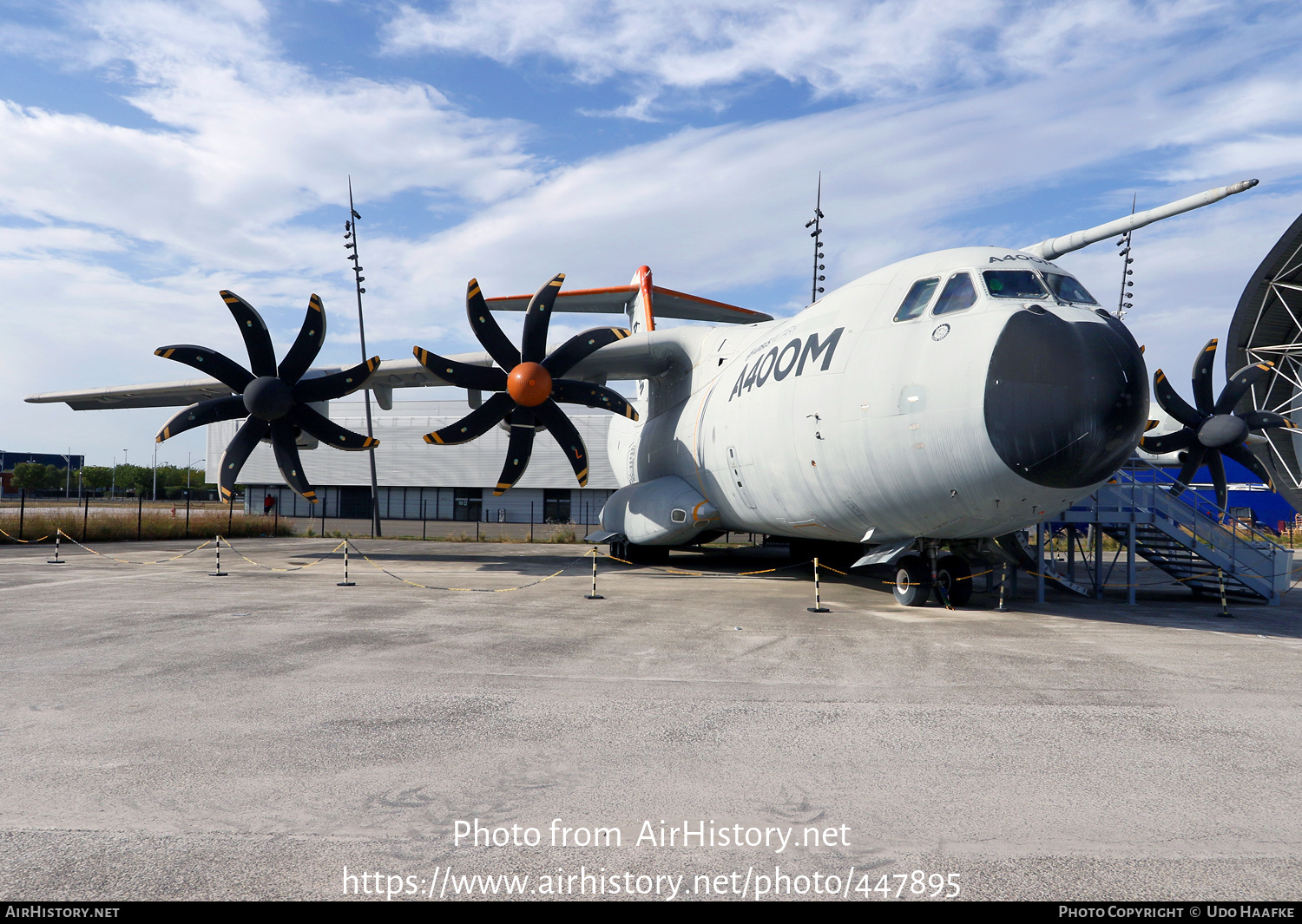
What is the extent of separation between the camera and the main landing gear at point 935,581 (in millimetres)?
12000

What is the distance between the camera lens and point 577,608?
11781 mm

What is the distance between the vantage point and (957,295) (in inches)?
388

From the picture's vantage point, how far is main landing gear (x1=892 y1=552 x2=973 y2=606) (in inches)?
472

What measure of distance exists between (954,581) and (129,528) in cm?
2813

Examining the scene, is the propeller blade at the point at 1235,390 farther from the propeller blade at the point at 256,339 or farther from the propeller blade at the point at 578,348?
the propeller blade at the point at 256,339

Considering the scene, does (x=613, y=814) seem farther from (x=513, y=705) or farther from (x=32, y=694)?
(x=32, y=694)

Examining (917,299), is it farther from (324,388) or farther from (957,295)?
(324,388)

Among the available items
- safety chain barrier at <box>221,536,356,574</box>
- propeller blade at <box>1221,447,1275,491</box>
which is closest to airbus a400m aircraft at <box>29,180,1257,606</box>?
safety chain barrier at <box>221,536,356,574</box>

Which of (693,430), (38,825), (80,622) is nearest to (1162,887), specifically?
(38,825)

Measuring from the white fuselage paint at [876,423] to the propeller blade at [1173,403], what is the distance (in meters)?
9.29

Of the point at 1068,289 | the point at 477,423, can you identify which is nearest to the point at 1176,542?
the point at 1068,289

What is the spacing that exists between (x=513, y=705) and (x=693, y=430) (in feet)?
32.8

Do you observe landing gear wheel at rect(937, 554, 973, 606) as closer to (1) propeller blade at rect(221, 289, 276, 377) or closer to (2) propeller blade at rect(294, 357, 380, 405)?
(2) propeller blade at rect(294, 357, 380, 405)

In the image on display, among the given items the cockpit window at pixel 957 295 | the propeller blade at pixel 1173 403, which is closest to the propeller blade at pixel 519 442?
the cockpit window at pixel 957 295
